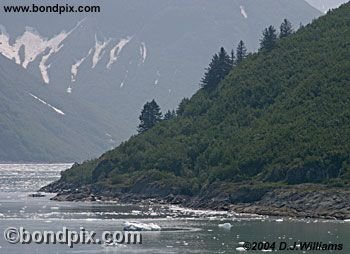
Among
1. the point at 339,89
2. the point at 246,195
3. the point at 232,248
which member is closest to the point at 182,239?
the point at 232,248

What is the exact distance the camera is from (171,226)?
452 ft

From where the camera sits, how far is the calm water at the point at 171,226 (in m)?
117

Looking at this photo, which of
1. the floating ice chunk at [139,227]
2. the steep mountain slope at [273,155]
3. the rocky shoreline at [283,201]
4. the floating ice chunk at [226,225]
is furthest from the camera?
the steep mountain slope at [273,155]

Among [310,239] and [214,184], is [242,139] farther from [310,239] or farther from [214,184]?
[310,239]

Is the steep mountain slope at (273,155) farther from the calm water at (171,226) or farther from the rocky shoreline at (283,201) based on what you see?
the calm water at (171,226)

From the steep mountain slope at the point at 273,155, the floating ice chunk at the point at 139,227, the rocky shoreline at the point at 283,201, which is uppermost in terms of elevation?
the steep mountain slope at the point at 273,155

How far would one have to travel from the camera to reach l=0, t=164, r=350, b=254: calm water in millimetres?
116562

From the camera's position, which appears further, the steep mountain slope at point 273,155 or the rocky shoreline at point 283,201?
the steep mountain slope at point 273,155

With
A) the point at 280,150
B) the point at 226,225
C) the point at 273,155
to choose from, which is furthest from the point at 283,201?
the point at 226,225

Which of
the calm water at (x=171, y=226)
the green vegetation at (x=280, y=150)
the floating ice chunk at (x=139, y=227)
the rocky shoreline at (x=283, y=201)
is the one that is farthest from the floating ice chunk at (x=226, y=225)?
the green vegetation at (x=280, y=150)

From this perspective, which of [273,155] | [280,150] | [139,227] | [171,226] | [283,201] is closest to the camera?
[139,227]

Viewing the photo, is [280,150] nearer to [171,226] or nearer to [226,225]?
[226,225]

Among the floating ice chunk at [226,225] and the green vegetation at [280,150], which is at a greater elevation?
the green vegetation at [280,150]

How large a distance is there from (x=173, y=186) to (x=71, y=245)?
68.0 metres
